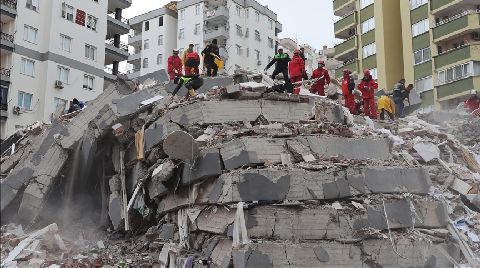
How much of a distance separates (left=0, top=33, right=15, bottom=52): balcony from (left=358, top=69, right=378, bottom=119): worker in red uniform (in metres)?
21.9

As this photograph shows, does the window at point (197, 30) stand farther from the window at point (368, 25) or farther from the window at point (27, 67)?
the window at point (27, 67)

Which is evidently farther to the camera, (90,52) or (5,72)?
(90,52)

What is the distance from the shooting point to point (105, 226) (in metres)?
11.1

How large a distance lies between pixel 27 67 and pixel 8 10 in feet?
11.2

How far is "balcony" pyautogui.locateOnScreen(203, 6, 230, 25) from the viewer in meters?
49.0

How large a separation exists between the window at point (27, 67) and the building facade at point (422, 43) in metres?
22.0

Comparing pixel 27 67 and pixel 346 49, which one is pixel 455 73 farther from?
pixel 27 67

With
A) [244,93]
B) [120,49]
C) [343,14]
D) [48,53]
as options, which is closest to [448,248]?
[244,93]

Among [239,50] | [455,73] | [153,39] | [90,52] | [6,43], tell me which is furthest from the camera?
[153,39]

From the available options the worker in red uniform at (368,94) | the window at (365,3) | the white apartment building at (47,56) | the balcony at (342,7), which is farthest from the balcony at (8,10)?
the balcony at (342,7)

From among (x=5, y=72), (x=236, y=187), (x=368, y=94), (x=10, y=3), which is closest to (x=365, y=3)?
(x=10, y=3)

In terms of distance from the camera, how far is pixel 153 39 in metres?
53.8

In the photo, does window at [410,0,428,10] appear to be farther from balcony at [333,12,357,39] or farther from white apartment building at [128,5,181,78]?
white apartment building at [128,5,181,78]

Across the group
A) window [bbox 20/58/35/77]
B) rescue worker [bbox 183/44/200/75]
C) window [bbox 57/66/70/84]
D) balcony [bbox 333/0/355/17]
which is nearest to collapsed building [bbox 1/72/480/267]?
rescue worker [bbox 183/44/200/75]
